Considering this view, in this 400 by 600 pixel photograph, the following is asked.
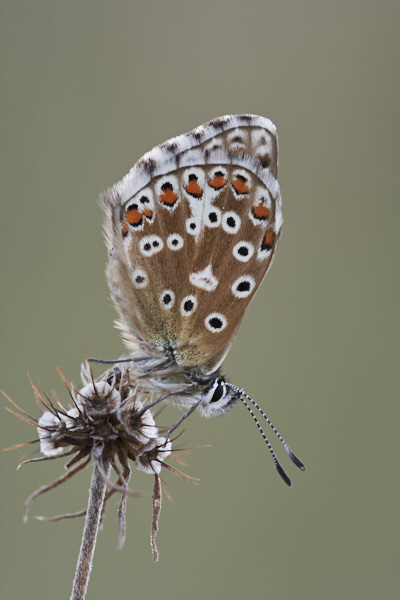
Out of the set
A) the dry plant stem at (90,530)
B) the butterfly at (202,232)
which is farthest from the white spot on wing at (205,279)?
the dry plant stem at (90,530)

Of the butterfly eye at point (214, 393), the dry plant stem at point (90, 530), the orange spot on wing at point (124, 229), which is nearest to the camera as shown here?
the dry plant stem at point (90, 530)

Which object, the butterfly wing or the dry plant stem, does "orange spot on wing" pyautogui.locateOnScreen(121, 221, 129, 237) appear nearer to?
the butterfly wing

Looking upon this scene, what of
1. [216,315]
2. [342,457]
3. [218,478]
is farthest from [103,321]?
[216,315]

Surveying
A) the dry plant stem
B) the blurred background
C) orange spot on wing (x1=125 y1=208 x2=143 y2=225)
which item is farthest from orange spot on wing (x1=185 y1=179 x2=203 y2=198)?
the blurred background

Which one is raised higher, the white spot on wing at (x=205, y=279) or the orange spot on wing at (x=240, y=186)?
the orange spot on wing at (x=240, y=186)

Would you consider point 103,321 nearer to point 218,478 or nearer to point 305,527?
point 218,478

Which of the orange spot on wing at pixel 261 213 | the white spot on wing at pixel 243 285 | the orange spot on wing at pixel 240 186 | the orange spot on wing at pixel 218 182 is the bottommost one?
the white spot on wing at pixel 243 285

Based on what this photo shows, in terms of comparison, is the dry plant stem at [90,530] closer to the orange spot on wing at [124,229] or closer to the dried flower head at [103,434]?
the dried flower head at [103,434]
